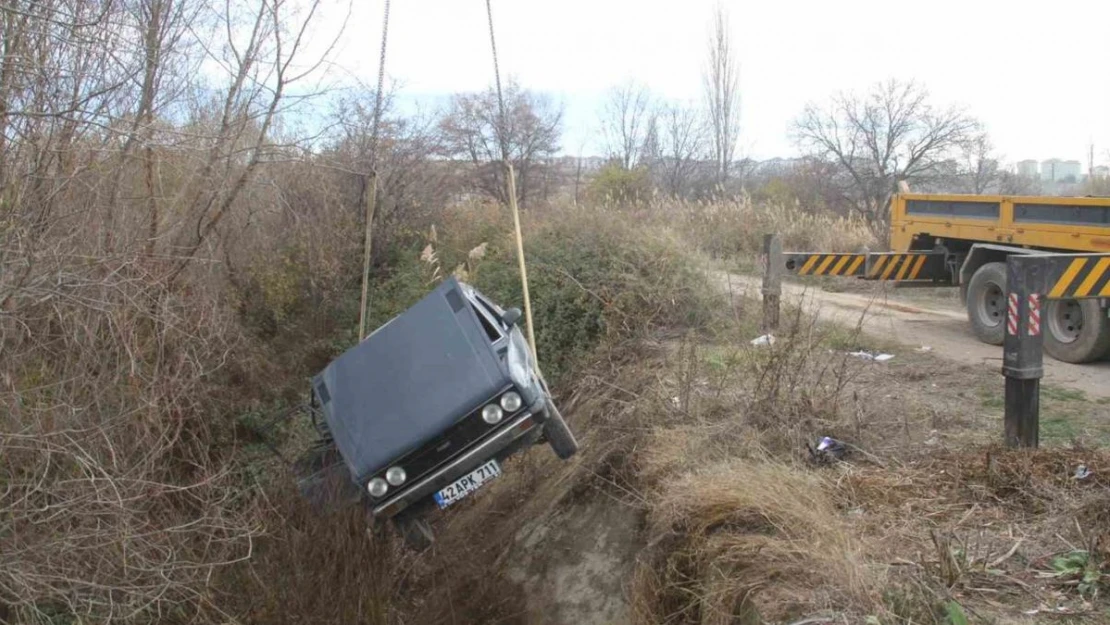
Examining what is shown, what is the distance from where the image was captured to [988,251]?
10.3m

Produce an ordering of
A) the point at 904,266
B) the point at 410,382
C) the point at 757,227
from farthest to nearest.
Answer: the point at 757,227
the point at 904,266
the point at 410,382

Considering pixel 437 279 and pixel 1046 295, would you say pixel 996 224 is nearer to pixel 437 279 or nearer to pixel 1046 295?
pixel 1046 295

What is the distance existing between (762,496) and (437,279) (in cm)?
877

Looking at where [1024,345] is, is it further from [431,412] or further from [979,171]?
[979,171]

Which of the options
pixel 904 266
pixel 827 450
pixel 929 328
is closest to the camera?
pixel 827 450

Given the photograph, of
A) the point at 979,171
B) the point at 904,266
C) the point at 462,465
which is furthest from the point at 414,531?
the point at 979,171

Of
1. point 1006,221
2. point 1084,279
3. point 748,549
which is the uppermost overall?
point 1006,221

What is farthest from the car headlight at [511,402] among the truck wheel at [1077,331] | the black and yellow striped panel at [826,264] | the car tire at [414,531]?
the black and yellow striped panel at [826,264]

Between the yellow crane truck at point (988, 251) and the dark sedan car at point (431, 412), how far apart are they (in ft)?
13.9

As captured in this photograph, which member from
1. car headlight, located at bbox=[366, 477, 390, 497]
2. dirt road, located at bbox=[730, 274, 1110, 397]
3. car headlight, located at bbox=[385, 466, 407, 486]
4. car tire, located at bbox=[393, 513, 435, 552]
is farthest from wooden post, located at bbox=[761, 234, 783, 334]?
car headlight, located at bbox=[366, 477, 390, 497]

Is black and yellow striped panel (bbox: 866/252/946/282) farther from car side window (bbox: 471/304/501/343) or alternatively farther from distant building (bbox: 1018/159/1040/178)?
distant building (bbox: 1018/159/1040/178)

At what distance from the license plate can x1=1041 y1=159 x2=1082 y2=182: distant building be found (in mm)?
46561

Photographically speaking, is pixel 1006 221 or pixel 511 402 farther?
pixel 1006 221

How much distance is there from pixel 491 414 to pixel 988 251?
6.84 meters
